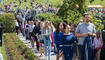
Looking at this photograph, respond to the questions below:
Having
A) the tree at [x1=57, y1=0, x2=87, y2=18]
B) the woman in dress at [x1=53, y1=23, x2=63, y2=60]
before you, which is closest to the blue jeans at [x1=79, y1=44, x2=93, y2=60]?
the woman in dress at [x1=53, y1=23, x2=63, y2=60]

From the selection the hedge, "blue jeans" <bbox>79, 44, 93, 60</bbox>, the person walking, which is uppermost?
the person walking

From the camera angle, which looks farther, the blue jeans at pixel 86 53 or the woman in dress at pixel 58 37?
the woman in dress at pixel 58 37

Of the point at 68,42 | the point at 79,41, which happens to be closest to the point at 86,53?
the point at 79,41

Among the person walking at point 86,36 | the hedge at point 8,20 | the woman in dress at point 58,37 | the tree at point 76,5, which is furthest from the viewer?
the hedge at point 8,20

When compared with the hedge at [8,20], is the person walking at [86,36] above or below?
above

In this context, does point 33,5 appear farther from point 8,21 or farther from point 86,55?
point 86,55

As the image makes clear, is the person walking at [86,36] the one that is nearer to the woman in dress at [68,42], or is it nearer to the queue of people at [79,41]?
the queue of people at [79,41]

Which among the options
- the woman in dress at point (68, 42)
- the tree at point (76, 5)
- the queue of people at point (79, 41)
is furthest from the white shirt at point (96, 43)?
the tree at point (76, 5)

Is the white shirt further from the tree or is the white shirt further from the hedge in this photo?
the hedge

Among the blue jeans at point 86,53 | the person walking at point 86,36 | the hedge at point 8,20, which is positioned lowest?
the hedge at point 8,20

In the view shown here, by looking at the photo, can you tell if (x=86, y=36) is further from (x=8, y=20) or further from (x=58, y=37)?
(x=8, y=20)

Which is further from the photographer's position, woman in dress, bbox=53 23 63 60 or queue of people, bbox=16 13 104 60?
woman in dress, bbox=53 23 63 60

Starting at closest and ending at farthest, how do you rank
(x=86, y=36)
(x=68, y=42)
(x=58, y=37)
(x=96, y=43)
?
1. (x=86, y=36)
2. (x=68, y=42)
3. (x=58, y=37)
4. (x=96, y=43)

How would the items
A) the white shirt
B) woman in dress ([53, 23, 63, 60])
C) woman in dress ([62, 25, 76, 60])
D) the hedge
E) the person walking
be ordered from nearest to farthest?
the person walking < woman in dress ([62, 25, 76, 60]) < woman in dress ([53, 23, 63, 60]) < the white shirt < the hedge
